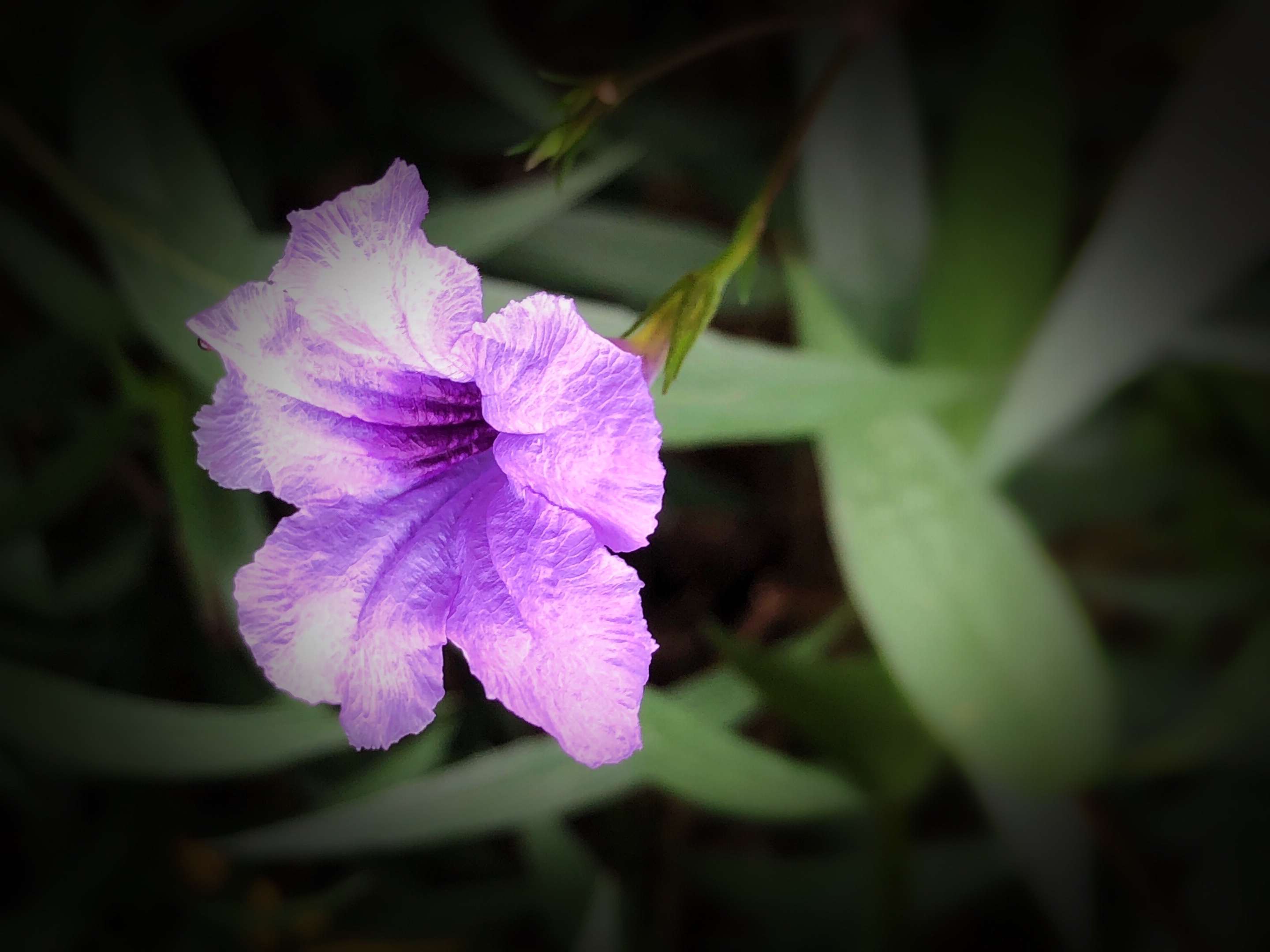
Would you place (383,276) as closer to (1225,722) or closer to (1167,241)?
(1167,241)

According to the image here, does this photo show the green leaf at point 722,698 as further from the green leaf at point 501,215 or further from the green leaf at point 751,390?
the green leaf at point 501,215

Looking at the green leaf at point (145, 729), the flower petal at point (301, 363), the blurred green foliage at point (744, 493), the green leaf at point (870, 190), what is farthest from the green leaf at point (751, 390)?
the green leaf at point (145, 729)

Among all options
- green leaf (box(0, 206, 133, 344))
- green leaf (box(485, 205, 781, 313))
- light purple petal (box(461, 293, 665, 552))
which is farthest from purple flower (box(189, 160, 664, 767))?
green leaf (box(0, 206, 133, 344))

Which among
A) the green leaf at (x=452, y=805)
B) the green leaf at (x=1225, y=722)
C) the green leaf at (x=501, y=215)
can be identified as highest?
the green leaf at (x=501, y=215)

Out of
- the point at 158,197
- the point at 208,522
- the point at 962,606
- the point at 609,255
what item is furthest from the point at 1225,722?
the point at 158,197

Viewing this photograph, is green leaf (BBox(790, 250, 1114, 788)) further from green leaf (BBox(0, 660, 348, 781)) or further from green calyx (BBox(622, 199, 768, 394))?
green leaf (BBox(0, 660, 348, 781))

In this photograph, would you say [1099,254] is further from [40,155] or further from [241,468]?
[40,155]
